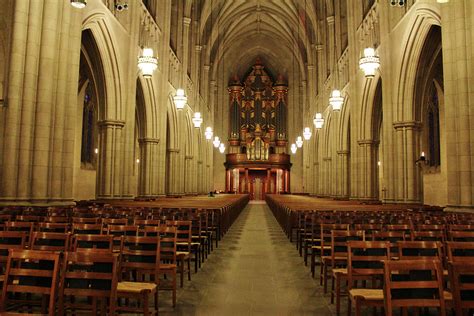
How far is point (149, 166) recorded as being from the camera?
75.7 feet

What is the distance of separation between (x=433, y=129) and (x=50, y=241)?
907 inches

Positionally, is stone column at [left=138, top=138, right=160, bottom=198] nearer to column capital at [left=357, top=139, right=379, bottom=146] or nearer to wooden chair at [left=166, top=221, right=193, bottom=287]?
column capital at [left=357, top=139, right=379, bottom=146]

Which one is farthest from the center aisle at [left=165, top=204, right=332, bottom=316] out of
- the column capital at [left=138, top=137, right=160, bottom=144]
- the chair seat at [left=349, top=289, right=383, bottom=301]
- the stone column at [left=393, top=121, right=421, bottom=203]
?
the column capital at [left=138, top=137, right=160, bottom=144]

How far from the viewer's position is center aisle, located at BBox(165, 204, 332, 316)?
16.8 ft

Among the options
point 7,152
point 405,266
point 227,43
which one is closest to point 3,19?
point 7,152

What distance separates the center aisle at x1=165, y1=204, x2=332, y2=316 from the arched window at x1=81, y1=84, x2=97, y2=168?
18876 mm

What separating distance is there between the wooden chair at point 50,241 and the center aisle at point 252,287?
1.39 m

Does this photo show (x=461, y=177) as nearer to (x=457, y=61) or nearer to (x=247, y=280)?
(x=457, y=61)

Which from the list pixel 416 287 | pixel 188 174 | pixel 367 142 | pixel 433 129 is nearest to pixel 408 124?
A: pixel 367 142

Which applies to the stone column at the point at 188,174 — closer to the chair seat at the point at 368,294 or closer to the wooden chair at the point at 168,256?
the wooden chair at the point at 168,256

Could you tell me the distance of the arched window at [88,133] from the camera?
26.5 m

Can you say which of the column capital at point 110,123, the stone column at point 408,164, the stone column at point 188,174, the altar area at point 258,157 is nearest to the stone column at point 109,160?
the column capital at point 110,123

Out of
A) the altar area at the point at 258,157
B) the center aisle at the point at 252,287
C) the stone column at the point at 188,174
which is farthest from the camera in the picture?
the altar area at the point at 258,157

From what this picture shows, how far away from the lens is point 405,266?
3.26m
